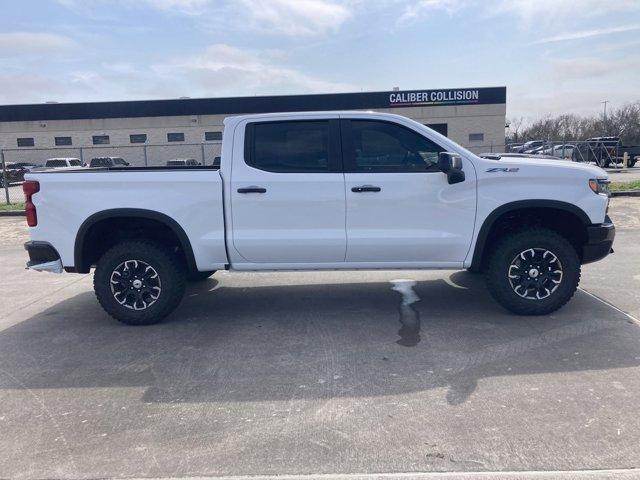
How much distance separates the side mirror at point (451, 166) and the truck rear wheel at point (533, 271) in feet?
2.80

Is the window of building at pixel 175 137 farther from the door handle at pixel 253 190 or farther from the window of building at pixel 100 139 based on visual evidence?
the door handle at pixel 253 190

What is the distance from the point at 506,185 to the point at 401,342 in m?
1.88

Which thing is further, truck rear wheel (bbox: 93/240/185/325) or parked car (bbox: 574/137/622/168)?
parked car (bbox: 574/137/622/168)

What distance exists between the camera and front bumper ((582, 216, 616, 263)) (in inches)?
211

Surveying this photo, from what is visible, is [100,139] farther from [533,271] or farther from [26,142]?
[533,271]

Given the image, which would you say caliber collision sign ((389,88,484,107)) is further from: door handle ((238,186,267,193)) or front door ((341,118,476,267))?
door handle ((238,186,267,193))

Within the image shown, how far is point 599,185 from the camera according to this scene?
17.7ft

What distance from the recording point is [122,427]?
3.57 m

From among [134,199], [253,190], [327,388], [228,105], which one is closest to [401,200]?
[253,190]

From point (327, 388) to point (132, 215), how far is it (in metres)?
2.72

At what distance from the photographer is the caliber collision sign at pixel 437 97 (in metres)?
38.8

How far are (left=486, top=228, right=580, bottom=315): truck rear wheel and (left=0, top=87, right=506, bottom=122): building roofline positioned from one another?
3329 centimetres

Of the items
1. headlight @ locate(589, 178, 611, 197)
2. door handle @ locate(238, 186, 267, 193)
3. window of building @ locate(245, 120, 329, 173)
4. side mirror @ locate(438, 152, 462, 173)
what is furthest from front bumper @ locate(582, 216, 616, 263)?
door handle @ locate(238, 186, 267, 193)

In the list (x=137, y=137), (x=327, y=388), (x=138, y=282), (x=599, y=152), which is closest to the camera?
(x=327, y=388)
